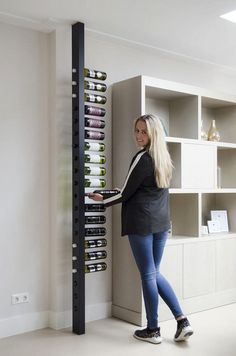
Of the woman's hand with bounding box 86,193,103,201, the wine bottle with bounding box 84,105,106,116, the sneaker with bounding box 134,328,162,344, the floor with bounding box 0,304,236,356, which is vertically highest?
the wine bottle with bounding box 84,105,106,116

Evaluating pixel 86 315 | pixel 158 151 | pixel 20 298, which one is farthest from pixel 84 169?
pixel 86 315

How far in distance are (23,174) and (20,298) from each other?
936 mm

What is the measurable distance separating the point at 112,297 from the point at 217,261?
1029 mm

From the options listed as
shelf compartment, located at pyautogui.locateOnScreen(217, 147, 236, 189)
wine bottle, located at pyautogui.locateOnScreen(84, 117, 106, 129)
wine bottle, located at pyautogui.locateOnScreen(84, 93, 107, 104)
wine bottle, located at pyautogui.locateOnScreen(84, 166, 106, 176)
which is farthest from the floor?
wine bottle, located at pyautogui.locateOnScreen(84, 93, 107, 104)

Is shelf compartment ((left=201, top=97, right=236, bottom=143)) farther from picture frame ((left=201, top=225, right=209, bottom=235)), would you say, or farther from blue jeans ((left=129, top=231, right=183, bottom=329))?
blue jeans ((left=129, top=231, right=183, bottom=329))

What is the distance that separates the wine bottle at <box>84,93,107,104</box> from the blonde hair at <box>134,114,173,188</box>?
53 centimetres

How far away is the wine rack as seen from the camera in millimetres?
3277

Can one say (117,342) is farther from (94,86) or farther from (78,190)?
(94,86)

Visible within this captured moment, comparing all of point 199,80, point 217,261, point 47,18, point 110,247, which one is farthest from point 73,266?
point 199,80

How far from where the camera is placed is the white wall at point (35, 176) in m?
3.27

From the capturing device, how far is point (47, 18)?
10.7 ft

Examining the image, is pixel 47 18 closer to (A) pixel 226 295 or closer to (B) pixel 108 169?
(B) pixel 108 169

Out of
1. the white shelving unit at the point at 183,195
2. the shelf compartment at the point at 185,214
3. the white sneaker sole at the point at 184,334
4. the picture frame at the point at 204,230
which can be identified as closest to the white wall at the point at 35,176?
the white shelving unit at the point at 183,195

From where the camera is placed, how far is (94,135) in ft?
11.3
